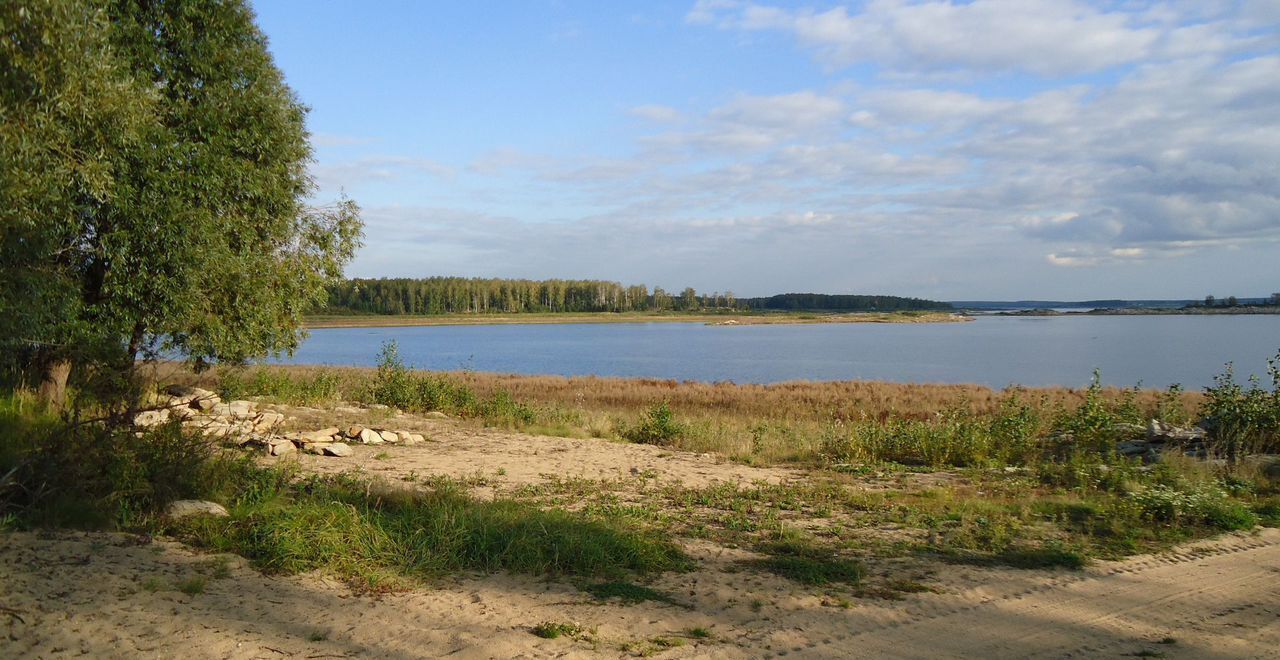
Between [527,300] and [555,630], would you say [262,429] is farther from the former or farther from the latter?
[527,300]

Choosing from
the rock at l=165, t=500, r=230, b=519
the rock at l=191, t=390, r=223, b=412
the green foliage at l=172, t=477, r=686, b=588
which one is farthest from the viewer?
the rock at l=191, t=390, r=223, b=412

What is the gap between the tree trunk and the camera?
13406mm

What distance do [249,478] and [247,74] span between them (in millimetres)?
8367

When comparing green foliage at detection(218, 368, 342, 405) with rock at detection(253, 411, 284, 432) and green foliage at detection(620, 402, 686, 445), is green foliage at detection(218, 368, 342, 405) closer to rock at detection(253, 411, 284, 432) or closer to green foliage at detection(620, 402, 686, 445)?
rock at detection(253, 411, 284, 432)

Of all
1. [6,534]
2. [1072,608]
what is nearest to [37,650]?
[6,534]

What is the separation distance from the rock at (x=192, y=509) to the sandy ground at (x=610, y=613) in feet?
1.59

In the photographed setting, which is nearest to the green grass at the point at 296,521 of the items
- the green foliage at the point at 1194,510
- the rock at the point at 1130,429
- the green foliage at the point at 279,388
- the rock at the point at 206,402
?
the green foliage at the point at 1194,510

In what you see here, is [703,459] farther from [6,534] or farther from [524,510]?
[6,534]

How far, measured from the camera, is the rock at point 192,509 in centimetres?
771

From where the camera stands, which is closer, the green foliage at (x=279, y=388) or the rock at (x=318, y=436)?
the rock at (x=318, y=436)

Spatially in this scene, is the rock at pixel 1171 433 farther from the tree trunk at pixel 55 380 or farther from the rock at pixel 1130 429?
the tree trunk at pixel 55 380

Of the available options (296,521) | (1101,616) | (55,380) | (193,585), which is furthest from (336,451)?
(1101,616)

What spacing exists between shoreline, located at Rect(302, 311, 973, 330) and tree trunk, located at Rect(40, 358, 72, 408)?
10127 centimetres

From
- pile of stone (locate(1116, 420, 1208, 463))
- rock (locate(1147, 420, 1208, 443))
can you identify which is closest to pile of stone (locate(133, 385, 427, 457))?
pile of stone (locate(1116, 420, 1208, 463))
